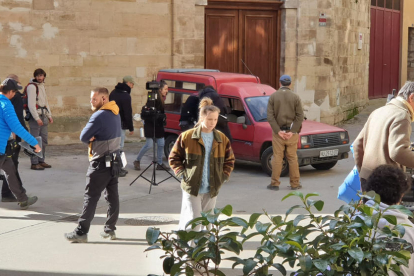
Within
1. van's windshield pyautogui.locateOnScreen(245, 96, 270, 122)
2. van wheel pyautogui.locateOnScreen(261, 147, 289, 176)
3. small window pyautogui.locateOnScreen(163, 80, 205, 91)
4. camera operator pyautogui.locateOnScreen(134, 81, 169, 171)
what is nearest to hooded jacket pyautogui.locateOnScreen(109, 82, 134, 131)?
camera operator pyautogui.locateOnScreen(134, 81, 169, 171)

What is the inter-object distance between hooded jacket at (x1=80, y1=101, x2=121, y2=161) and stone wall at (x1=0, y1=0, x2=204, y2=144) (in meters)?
Result: 7.79

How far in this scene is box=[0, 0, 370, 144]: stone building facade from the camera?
14.8 m

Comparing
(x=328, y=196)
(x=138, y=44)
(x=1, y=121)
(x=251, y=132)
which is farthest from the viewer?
(x=138, y=44)

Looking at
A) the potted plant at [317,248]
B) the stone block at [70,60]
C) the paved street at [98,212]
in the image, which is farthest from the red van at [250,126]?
the potted plant at [317,248]

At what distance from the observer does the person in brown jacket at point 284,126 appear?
10.7 metres

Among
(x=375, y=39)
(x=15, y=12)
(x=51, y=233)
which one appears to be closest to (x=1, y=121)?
(x=51, y=233)

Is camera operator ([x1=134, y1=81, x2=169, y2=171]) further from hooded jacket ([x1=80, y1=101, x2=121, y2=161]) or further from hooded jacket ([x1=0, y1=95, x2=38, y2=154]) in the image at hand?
hooded jacket ([x1=80, y1=101, x2=121, y2=161])

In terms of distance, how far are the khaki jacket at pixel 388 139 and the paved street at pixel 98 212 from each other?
1681 millimetres

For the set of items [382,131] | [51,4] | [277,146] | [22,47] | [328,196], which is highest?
[51,4]

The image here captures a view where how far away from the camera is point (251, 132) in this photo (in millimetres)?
11969

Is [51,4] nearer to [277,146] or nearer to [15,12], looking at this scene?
[15,12]

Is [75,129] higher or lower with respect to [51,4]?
lower

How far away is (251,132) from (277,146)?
1.25 metres

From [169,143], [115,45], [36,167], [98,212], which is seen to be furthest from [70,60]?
[98,212]
